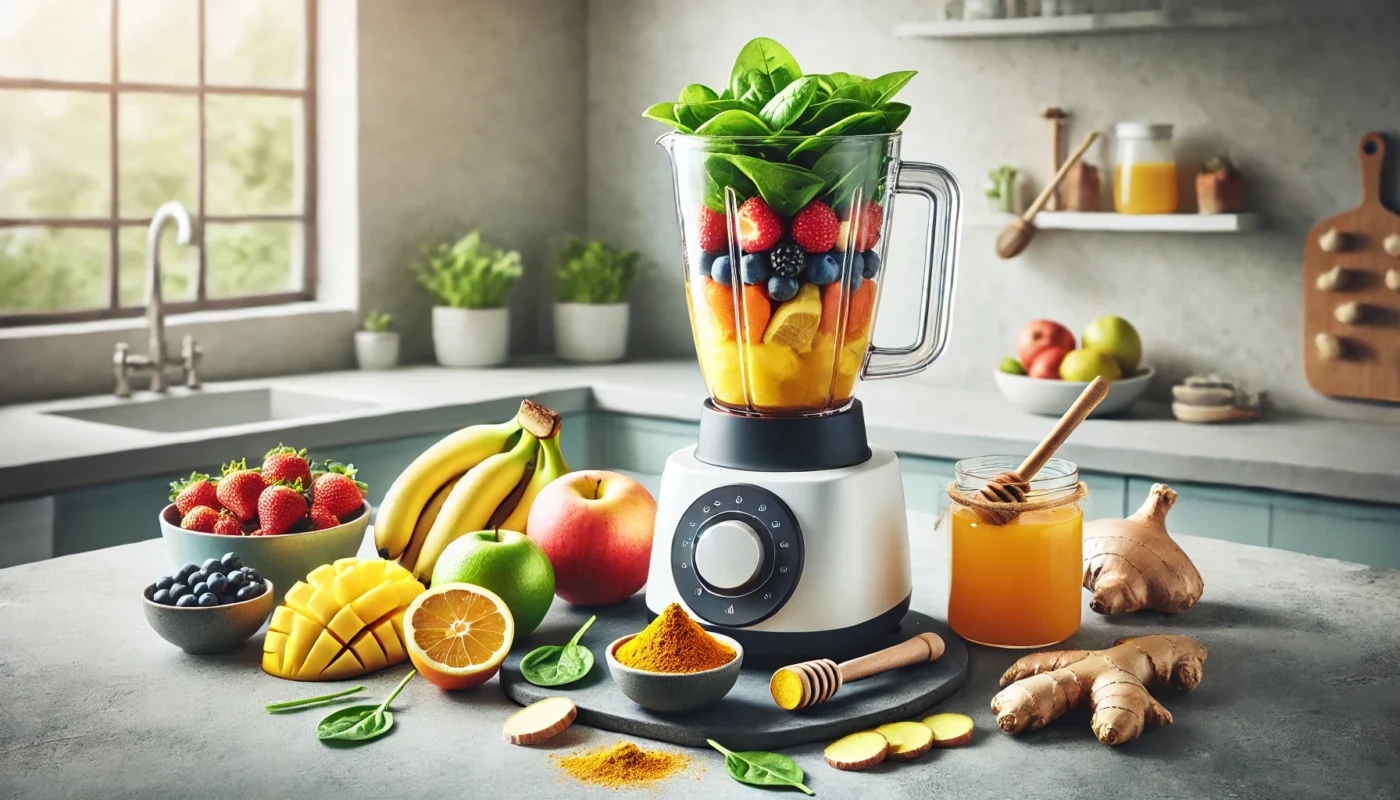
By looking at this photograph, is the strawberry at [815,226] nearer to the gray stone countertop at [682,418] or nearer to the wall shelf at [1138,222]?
the gray stone countertop at [682,418]

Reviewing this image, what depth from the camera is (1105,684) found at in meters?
1.01

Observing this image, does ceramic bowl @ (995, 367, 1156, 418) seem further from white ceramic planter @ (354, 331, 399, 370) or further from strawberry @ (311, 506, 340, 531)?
strawberry @ (311, 506, 340, 531)

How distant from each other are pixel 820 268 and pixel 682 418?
6.05ft

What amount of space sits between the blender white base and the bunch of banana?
0.22 m

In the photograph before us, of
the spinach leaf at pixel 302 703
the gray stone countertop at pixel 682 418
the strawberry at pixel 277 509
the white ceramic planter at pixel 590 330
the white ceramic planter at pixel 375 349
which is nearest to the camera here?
the spinach leaf at pixel 302 703

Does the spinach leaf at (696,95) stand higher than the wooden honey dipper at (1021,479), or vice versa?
the spinach leaf at (696,95)

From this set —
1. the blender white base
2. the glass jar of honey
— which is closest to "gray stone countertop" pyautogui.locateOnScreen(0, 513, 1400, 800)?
the blender white base

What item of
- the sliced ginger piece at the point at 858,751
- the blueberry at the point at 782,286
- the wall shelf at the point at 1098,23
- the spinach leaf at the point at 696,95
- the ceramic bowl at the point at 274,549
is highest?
the wall shelf at the point at 1098,23

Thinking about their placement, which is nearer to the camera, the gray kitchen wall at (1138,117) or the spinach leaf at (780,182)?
the spinach leaf at (780,182)

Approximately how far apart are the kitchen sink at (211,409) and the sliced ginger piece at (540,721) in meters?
1.83

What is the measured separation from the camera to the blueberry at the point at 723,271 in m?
1.13

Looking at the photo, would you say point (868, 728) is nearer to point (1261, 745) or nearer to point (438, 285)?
point (1261, 745)

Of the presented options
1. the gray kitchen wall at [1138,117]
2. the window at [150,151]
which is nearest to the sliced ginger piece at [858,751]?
the gray kitchen wall at [1138,117]

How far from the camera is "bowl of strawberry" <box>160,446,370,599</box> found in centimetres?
122
